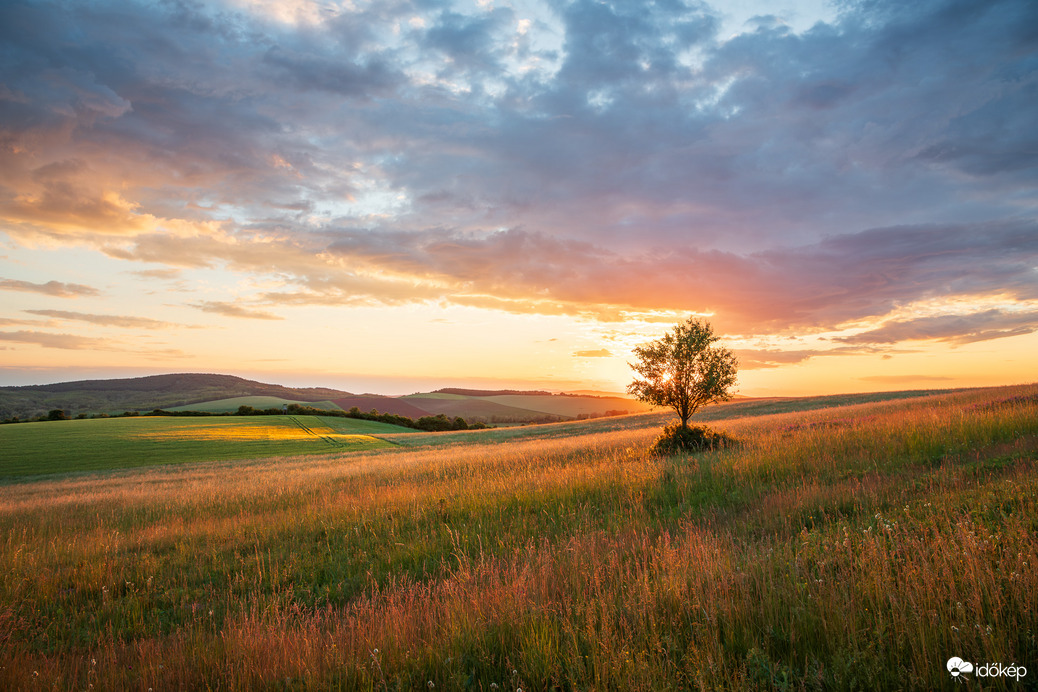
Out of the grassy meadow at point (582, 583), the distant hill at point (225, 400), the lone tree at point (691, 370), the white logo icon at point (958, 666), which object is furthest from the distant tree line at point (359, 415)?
the white logo icon at point (958, 666)

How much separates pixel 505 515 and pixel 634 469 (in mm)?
4655

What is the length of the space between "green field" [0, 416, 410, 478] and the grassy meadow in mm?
37717

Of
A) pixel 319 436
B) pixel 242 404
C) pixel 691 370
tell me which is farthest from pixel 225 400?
pixel 691 370

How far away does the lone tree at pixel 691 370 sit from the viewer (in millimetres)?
19734

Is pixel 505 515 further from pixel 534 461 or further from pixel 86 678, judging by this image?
pixel 534 461

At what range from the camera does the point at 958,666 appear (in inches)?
120

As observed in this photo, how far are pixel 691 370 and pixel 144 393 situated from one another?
552 ft

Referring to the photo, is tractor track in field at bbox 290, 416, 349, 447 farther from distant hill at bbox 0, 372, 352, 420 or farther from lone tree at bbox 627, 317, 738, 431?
distant hill at bbox 0, 372, 352, 420

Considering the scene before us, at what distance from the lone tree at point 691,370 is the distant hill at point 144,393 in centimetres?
12358

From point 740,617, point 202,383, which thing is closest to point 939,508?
point 740,617

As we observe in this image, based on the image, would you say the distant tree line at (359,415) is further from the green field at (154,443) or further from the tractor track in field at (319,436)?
the green field at (154,443)

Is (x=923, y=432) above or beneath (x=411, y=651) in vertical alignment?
above

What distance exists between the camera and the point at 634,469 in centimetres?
1234

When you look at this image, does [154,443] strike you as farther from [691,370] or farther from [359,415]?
[691,370]
